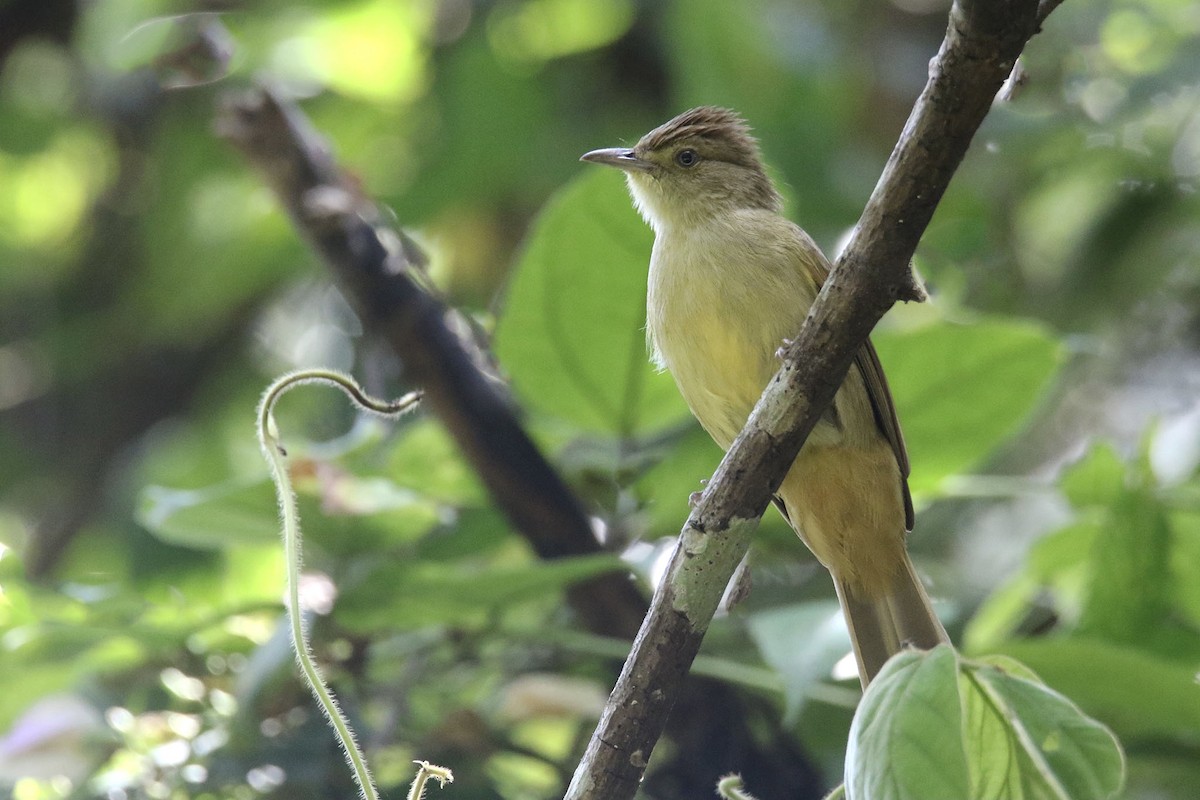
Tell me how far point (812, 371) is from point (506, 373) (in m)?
1.27

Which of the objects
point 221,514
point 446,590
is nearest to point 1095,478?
point 446,590

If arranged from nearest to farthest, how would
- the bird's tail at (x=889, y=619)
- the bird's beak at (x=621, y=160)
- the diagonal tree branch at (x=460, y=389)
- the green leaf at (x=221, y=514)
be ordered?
1. the bird's tail at (x=889, y=619)
2. the green leaf at (x=221, y=514)
3. the diagonal tree branch at (x=460, y=389)
4. the bird's beak at (x=621, y=160)

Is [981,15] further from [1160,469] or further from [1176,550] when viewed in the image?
[1160,469]

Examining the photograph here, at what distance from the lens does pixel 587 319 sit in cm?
253

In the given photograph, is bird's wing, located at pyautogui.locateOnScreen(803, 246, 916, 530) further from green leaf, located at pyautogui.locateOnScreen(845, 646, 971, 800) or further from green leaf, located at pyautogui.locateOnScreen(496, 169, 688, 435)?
green leaf, located at pyautogui.locateOnScreen(845, 646, 971, 800)

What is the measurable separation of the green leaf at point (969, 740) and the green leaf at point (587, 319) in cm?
118

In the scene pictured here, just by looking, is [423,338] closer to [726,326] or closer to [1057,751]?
[726,326]

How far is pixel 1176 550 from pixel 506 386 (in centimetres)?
141

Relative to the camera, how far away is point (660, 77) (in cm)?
454

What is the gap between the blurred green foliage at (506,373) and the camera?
244 cm

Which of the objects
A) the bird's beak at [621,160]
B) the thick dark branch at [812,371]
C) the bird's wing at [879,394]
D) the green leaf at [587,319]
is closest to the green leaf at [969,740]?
the thick dark branch at [812,371]

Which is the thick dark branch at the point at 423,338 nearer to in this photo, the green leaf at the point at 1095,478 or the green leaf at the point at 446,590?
the green leaf at the point at 446,590

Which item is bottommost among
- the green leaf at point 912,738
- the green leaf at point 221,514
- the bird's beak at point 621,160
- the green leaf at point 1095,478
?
the green leaf at point 221,514

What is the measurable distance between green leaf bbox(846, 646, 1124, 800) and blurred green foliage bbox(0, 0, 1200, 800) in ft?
1.79
